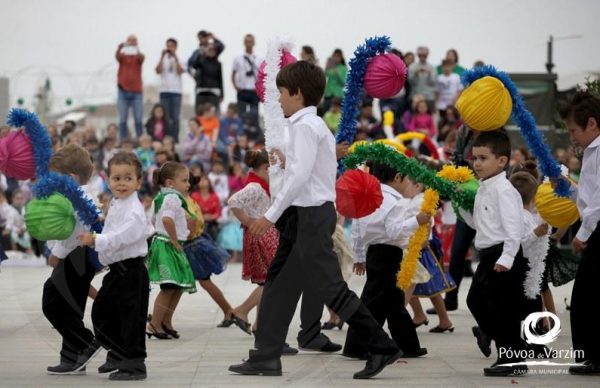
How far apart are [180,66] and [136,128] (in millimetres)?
1537

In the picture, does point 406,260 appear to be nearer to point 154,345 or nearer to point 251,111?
point 154,345

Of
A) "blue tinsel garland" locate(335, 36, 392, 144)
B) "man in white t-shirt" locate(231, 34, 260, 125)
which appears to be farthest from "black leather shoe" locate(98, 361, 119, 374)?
"man in white t-shirt" locate(231, 34, 260, 125)

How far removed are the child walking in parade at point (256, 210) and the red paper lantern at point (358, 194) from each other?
5.41 ft

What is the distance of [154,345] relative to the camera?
31.2 feet

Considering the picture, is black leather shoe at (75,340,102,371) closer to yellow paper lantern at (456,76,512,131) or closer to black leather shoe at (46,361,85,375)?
black leather shoe at (46,361,85,375)

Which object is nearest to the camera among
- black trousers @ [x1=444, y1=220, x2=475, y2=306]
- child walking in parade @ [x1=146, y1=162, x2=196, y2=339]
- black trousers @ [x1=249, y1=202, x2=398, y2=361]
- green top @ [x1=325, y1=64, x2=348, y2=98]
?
black trousers @ [x1=249, y1=202, x2=398, y2=361]

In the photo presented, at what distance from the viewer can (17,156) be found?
777 centimetres

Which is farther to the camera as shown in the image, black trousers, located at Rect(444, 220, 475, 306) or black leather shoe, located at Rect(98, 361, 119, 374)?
black trousers, located at Rect(444, 220, 475, 306)

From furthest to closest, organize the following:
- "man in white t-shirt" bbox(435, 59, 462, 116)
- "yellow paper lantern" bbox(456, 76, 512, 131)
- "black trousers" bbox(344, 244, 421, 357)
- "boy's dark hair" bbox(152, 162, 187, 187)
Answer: "man in white t-shirt" bbox(435, 59, 462, 116) < "boy's dark hair" bbox(152, 162, 187, 187) < "black trousers" bbox(344, 244, 421, 357) < "yellow paper lantern" bbox(456, 76, 512, 131)

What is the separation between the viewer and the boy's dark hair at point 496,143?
7777 mm

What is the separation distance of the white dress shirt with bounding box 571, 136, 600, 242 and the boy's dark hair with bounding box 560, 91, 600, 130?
16cm

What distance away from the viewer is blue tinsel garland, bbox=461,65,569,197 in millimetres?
8109

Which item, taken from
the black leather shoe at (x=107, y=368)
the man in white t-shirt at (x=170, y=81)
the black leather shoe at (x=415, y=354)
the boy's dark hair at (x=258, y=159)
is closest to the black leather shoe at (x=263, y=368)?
the black leather shoe at (x=107, y=368)

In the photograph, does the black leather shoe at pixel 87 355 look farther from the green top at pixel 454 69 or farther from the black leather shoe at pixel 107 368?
the green top at pixel 454 69
